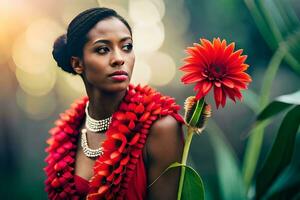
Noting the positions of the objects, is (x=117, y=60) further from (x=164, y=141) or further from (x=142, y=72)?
(x=142, y=72)

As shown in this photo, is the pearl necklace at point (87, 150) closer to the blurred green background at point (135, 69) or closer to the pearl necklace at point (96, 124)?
the pearl necklace at point (96, 124)

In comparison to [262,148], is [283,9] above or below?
above

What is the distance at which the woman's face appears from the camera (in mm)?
794

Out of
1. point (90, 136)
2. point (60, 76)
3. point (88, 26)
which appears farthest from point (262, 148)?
point (88, 26)

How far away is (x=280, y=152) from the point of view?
40.9 inches

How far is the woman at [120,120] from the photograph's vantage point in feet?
2.63

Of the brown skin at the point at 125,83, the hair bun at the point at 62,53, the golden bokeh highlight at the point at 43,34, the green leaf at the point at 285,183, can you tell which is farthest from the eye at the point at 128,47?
the golden bokeh highlight at the point at 43,34

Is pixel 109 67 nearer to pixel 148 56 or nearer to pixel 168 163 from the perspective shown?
pixel 168 163

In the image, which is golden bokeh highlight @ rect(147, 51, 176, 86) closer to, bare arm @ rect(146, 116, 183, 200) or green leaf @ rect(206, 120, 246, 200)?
green leaf @ rect(206, 120, 246, 200)

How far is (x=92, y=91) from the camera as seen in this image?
87 centimetres

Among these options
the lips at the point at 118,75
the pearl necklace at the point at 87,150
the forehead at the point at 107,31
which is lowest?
the pearl necklace at the point at 87,150

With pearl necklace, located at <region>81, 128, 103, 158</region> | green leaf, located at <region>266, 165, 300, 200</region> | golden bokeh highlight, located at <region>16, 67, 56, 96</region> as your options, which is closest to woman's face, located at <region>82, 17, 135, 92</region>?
pearl necklace, located at <region>81, 128, 103, 158</region>

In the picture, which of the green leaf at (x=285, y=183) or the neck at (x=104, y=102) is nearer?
the neck at (x=104, y=102)

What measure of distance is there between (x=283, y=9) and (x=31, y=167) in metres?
0.99
